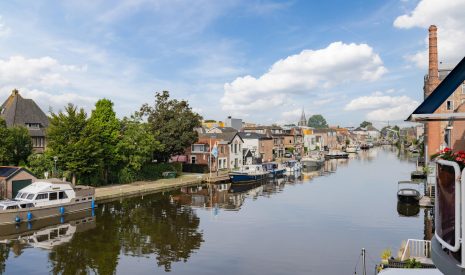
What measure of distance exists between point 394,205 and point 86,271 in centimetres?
3247

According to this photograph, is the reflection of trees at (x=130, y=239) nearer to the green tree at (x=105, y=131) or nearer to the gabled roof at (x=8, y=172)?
the gabled roof at (x=8, y=172)

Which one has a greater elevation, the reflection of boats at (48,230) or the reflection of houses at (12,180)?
the reflection of houses at (12,180)

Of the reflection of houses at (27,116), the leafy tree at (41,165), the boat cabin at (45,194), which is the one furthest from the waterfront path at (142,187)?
the reflection of houses at (27,116)

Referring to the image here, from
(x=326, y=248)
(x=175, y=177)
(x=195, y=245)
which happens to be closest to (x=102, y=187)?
(x=175, y=177)

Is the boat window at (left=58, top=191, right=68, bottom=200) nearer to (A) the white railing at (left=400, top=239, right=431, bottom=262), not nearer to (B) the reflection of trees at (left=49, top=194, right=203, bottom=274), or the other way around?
(B) the reflection of trees at (left=49, top=194, right=203, bottom=274)

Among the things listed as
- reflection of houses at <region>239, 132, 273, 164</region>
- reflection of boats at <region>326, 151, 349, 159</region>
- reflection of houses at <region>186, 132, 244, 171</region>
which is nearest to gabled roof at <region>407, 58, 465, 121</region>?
reflection of houses at <region>186, 132, 244, 171</region>

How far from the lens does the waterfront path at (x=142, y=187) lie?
41719 mm

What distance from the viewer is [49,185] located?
3167 cm

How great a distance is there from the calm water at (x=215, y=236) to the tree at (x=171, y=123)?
14606mm

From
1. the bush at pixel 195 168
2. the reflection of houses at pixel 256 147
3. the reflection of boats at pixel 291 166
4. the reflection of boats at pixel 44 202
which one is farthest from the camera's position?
the reflection of houses at pixel 256 147

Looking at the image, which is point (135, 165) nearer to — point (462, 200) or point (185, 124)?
point (185, 124)

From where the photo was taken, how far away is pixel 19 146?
44250 millimetres

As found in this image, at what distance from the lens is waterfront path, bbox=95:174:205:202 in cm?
4172

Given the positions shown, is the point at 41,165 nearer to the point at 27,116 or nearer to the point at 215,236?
the point at 27,116
